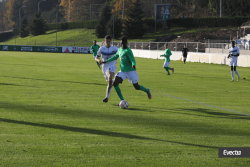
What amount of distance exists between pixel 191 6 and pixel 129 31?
34257mm

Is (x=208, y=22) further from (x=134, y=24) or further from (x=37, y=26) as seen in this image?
(x=37, y=26)

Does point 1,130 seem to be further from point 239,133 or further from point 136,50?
point 136,50

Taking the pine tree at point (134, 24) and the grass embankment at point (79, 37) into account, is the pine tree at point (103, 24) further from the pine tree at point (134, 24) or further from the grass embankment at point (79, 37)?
the pine tree at point (134, 24)

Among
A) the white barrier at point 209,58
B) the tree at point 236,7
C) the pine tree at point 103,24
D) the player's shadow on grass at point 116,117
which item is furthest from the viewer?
the pine tree at point 103,24

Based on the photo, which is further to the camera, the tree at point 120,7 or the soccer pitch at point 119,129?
the tree at point 120,7

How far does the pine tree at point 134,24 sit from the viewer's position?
277ft

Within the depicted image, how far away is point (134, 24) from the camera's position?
85.0m

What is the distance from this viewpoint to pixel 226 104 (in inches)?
464

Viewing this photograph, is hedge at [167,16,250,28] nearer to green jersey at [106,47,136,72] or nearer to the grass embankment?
the grass embankment

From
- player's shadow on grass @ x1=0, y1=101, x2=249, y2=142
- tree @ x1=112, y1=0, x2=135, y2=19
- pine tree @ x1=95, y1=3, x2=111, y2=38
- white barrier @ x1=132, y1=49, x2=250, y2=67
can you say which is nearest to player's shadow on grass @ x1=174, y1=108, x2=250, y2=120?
player's shadow on grass @ x1=0, y1=101, x2=249, y2=142

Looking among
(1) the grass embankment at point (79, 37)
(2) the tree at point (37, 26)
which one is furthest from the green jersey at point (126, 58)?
(2) the tree at point (37, 26)

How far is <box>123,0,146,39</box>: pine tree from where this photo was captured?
84.4 meters

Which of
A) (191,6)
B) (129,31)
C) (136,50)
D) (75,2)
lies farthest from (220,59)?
(75,2)

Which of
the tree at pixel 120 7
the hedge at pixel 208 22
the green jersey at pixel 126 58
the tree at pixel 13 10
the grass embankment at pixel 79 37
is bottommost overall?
the green jersey at pixel 126 58
